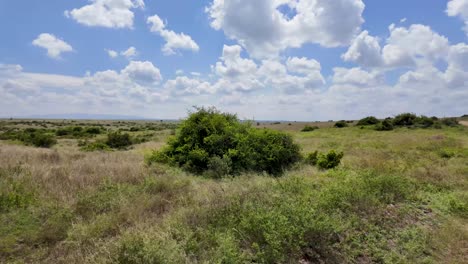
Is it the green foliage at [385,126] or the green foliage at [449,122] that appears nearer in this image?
the green foliage at [385,126]

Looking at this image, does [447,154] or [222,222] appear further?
[447,154]

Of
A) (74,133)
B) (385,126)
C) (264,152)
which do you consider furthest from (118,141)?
(385,126)

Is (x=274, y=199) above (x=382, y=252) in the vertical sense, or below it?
above

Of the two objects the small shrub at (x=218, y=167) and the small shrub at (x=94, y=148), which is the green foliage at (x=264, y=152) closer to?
the small shrub at (x=218, y=167)

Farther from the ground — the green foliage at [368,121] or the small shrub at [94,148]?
the green foliage at [368,121]

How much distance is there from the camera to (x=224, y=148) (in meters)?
11.6

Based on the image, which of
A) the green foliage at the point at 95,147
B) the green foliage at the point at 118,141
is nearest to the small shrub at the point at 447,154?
the green foliage at the point at 95,147

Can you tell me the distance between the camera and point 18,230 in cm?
471

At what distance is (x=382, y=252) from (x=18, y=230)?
575 cm

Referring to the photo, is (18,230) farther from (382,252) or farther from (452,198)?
(452,198)

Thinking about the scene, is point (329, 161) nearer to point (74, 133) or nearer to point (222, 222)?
point (222, 222)

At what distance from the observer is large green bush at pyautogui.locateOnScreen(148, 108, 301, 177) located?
436 inches

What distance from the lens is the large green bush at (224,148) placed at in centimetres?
1106

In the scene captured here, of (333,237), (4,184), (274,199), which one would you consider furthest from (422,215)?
(4,184)
